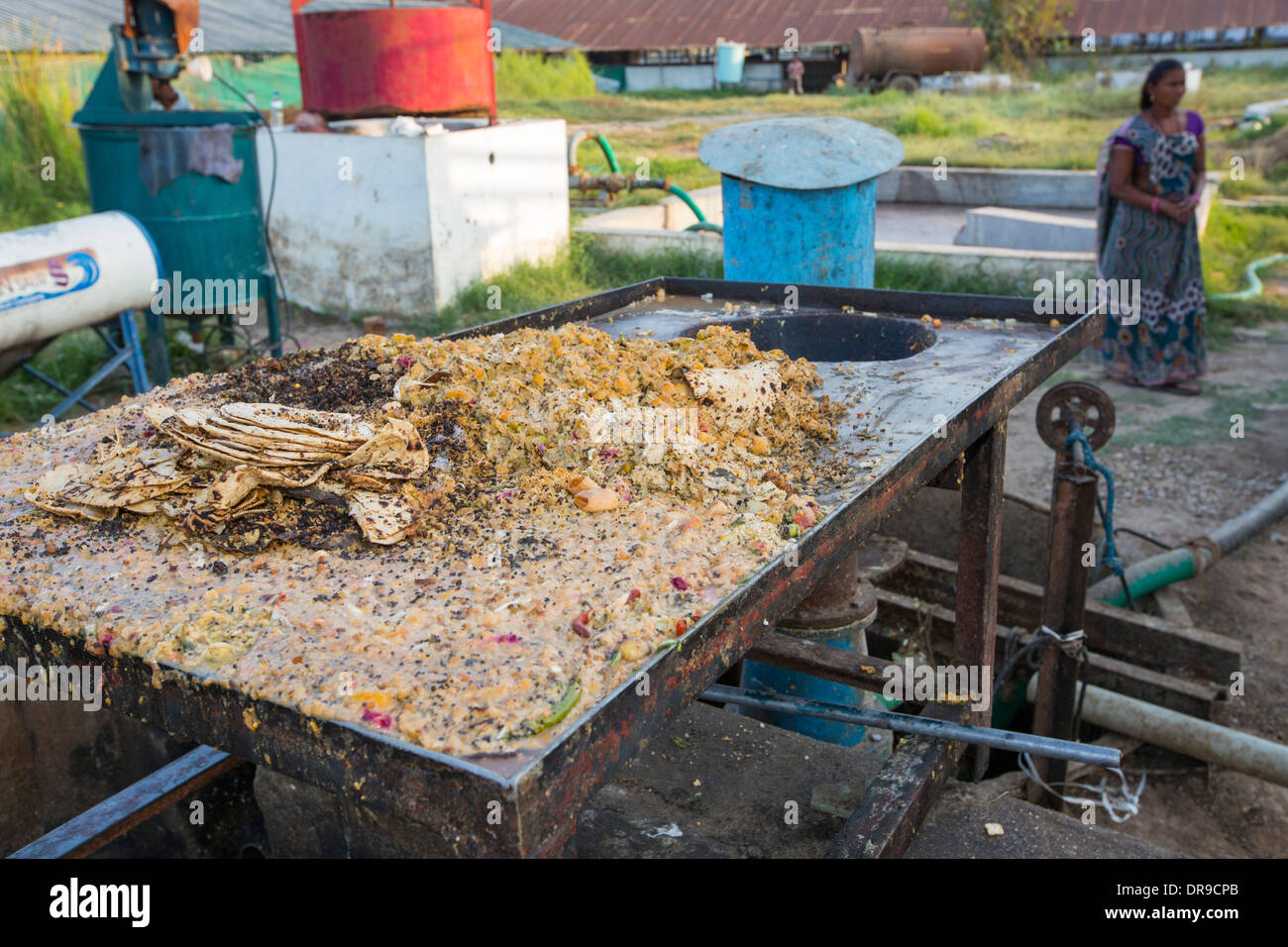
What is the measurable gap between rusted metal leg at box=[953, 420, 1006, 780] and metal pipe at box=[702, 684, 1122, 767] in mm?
362

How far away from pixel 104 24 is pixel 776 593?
15.9 metres

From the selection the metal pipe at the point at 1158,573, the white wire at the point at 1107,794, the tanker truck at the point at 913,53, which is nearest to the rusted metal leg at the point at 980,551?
the white wire at the point at 1107,794

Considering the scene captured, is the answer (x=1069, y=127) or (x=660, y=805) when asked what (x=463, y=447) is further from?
(x=1069, y=127)

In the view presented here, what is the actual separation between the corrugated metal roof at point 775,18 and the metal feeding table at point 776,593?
20.9 m

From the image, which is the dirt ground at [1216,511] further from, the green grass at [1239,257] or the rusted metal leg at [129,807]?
the rusted metal leg at [129,807]

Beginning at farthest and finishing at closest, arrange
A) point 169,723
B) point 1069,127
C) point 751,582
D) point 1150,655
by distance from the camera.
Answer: point 1069,127
point 1150,655
point 751,582
point 169,723

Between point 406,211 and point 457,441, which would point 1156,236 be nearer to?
point 406,211

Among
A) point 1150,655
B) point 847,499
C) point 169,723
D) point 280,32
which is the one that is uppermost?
point 280,32

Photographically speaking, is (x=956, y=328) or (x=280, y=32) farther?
(x=280, y=32)

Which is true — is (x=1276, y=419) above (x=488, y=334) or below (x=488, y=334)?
below

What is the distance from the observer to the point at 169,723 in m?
1.27

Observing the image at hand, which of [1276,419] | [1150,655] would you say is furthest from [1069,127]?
[1150,655]

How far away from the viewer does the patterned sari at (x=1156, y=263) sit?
5.55 m
